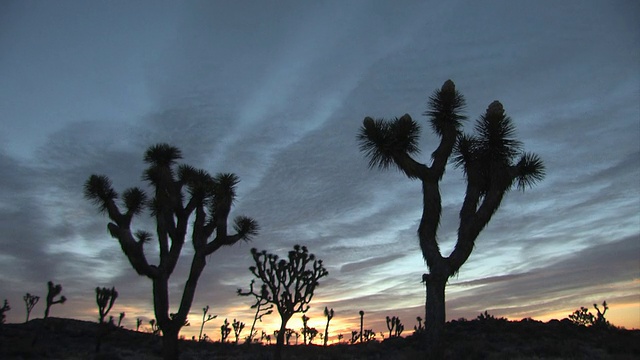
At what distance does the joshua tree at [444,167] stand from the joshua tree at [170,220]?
6425mm

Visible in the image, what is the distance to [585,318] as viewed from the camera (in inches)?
1117

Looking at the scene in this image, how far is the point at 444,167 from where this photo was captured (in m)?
11.5

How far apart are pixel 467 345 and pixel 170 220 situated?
11.6 metres

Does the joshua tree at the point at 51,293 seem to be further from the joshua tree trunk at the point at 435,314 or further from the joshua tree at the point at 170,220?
the joshua tree trunk at the point at 435,314

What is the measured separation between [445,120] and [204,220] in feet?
30.6

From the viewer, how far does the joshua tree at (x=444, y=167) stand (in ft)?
33.9

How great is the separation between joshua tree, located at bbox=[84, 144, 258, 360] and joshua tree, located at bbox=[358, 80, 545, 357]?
6.43 meters

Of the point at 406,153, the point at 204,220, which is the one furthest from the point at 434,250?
the point at 204,220

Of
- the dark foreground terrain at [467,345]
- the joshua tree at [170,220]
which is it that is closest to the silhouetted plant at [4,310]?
the dark foreground terrain at [467,345]

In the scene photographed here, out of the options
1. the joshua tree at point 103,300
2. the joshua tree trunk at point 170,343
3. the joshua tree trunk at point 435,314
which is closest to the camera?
the joshua tree trunk at point 435,314

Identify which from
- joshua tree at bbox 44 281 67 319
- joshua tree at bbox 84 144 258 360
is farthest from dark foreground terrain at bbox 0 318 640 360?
joshua tree at bbox 84 144 258 360

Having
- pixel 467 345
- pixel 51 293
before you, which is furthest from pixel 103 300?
pixel 467 345

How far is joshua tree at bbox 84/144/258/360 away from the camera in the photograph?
1477cm

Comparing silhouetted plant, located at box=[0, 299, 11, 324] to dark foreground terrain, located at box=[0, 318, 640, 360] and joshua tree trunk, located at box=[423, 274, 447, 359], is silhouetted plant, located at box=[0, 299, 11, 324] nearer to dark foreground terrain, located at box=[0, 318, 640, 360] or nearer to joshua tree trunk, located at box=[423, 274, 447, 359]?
dark foreground terrain, located at box=[0, 318, 640, 360]
